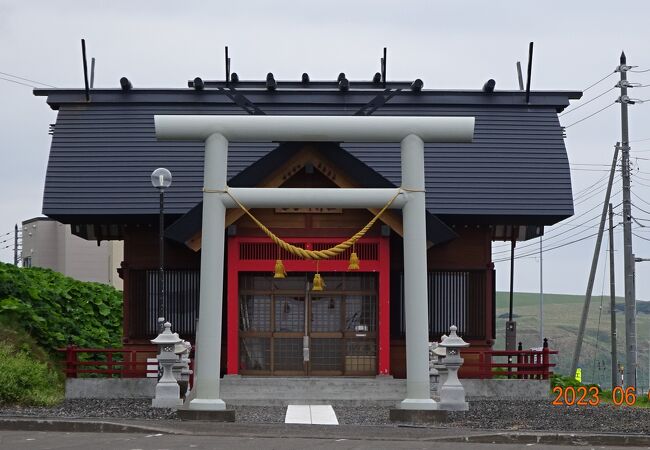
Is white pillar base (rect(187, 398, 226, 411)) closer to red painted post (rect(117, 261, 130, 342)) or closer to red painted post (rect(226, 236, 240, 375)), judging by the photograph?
red painted post (rect(226, 236, 240, 375))

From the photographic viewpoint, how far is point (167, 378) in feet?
76.0

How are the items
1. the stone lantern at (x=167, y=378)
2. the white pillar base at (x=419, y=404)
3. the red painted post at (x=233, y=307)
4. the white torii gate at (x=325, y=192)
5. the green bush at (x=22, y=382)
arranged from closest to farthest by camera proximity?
1. the white pillar base at (x=419, y=404)
2. the white torii gate at (x=325, y=192)
3. the green bush at (x=22, y=382)
4. the stone lantern at (x=167, y=378)
5. the red painted post at (x=233, y=307)

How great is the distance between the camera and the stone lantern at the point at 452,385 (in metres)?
22.9

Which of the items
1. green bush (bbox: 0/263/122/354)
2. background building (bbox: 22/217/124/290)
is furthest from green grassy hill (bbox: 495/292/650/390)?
green bush (bbox: 0/263/122/354)

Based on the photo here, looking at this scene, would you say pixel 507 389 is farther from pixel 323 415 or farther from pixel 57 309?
pixel 57 309

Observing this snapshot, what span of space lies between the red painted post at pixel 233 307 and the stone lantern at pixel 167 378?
3971 millimetres

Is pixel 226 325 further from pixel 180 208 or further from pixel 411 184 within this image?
pixel 411 184

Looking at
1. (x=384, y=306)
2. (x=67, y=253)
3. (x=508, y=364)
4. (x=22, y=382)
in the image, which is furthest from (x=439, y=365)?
(x=67, y=253)

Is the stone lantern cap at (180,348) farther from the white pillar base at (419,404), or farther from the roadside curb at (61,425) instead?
the roadside curb at (61,425)

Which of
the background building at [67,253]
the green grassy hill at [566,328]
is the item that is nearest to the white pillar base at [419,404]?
the background building at [67,253]

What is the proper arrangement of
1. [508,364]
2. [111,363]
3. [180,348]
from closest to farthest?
1. [180,348]
2. [111,363]
3. [508,364]

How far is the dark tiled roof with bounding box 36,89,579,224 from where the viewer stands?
1122 inches

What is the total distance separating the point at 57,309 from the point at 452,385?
12.5 m

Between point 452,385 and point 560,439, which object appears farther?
point 452,385
